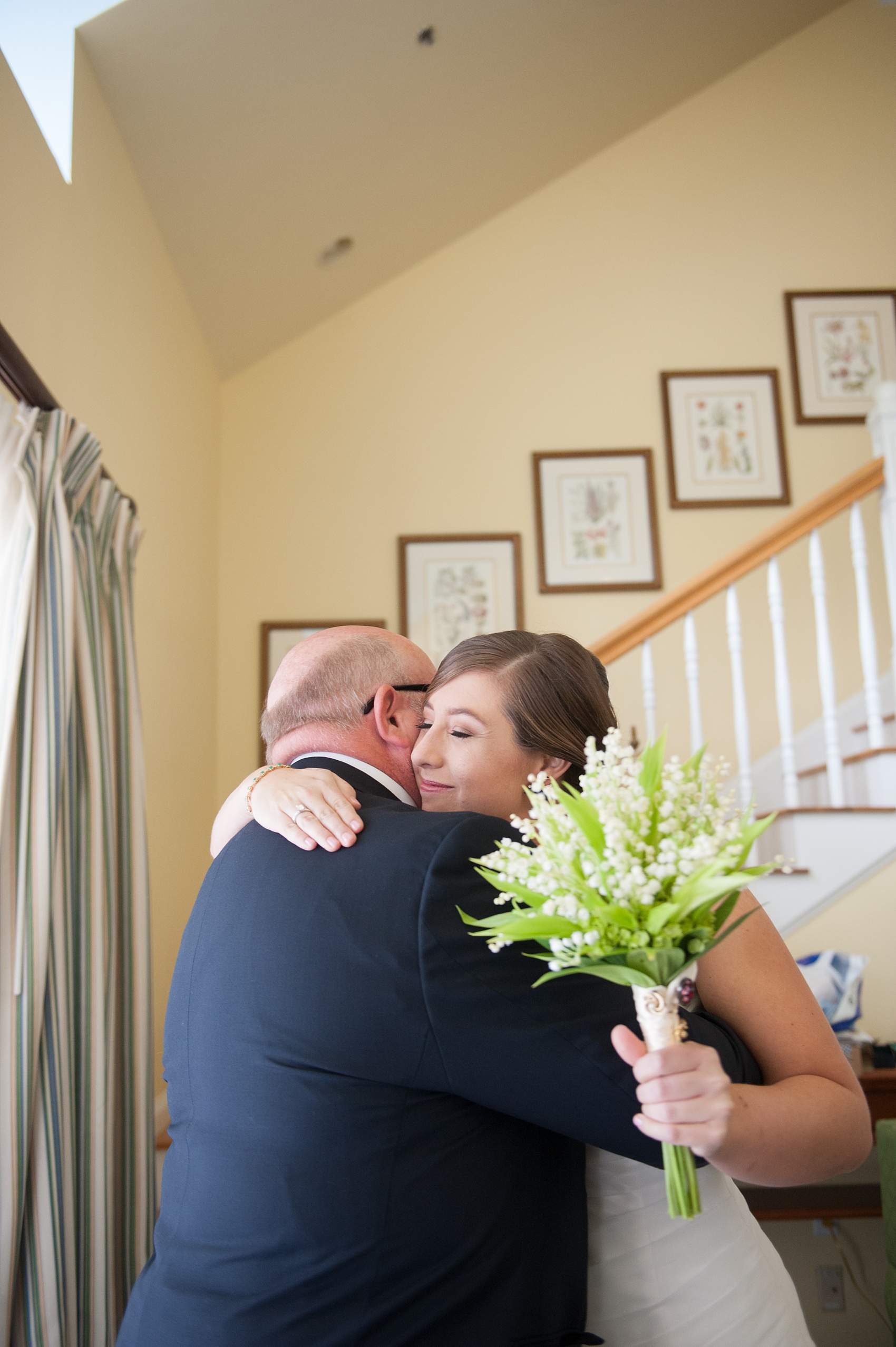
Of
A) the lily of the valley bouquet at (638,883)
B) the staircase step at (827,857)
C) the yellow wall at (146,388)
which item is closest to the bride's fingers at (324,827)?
the lily of the valley bouquet at (638,883)

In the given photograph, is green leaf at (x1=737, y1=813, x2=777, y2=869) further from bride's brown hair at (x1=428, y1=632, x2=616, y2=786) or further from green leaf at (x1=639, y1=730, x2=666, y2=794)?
bride's brown hair at (x1=428, y1=632, x2=616, y2=786)

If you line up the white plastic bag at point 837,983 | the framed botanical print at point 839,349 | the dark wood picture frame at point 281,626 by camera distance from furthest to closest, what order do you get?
the framed botanical print at point 839,349 → the dark wood picture frame at point 281,626 → the white plastic bag at point 837,983

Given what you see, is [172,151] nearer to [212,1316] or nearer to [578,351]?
[578,351]

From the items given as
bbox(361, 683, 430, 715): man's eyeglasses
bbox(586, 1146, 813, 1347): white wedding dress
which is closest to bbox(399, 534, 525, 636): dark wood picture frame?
bbox(361, 683, 430, 715): man's eyeglasses

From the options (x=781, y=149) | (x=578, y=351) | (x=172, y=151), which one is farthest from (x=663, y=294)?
(x=172, y=151)

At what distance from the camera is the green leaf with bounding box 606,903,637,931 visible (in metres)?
0.79

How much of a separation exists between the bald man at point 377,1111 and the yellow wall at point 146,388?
1.72 m

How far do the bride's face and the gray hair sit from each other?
0.11 m

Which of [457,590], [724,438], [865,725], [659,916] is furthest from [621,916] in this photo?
[724,438]

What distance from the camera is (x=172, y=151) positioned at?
3188 millimetres

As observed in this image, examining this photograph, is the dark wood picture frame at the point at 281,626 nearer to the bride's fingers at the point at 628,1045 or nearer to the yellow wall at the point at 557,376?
the yellow wall at the point at 557,376

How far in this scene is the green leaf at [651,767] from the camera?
0.85 m

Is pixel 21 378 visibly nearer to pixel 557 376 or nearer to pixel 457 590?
pixel 457 590

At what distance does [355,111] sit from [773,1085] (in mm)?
3492
